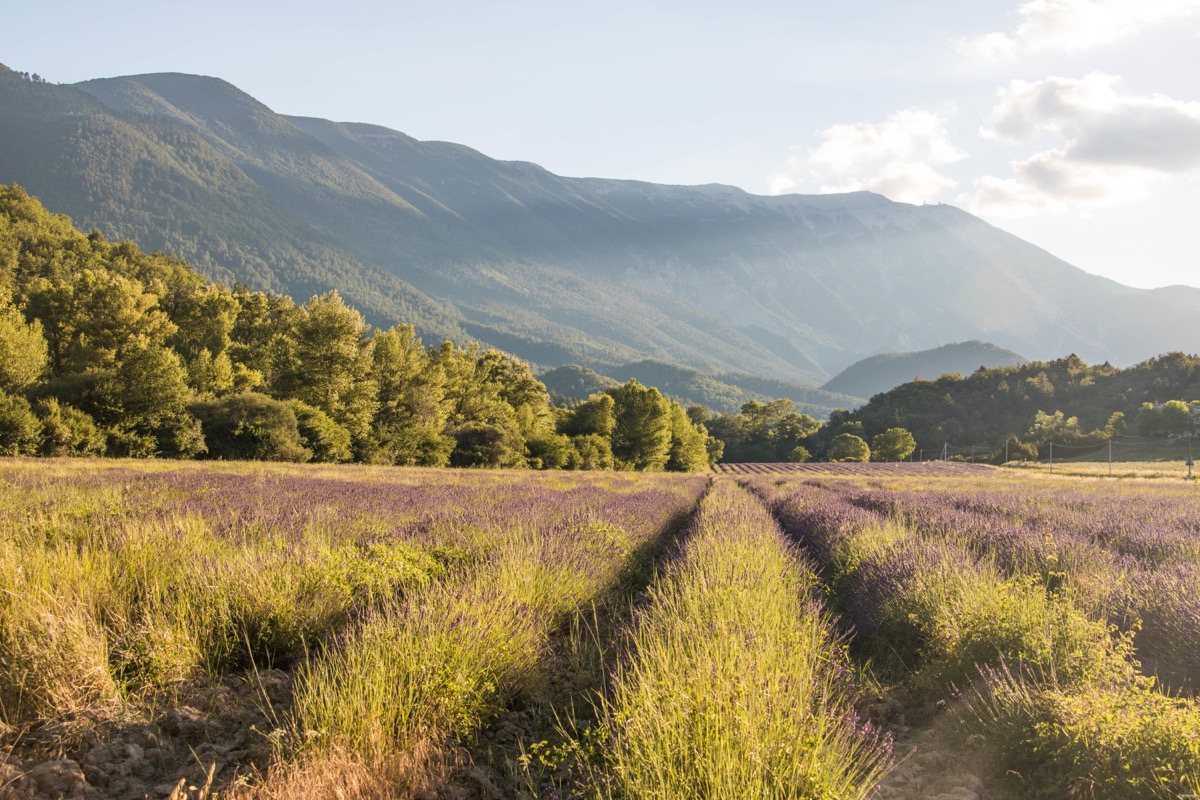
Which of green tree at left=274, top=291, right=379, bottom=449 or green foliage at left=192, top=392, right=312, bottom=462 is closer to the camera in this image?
green foliage at left=192, top=392, right=312, bottom=462

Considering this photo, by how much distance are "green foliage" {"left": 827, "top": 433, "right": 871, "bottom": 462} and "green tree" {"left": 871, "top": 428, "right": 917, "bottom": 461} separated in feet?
12.7

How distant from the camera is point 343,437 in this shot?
3572cm

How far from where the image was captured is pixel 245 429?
101ft

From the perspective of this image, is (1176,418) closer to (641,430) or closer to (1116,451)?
(1116,451)

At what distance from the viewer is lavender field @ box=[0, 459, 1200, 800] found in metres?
2.70

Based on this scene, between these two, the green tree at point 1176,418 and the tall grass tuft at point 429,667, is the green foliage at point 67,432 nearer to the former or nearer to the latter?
the tall grass tuft at point 429,667

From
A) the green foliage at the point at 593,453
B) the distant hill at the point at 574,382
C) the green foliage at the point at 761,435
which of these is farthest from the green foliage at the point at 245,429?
the distant hill at the point at 574,382

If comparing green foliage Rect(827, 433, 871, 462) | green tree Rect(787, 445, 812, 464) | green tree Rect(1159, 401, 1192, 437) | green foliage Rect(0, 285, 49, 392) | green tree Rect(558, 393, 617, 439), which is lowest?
green tree Rect(787, 445, 812, 464)

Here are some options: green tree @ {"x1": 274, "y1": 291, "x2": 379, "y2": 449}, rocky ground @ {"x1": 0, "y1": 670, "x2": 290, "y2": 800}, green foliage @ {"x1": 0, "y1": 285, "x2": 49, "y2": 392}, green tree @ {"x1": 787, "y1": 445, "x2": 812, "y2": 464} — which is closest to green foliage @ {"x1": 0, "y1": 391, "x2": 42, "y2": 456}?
green foliage @ {"x1": 0, "y1": 285, "x2": 49, "y2": 392}

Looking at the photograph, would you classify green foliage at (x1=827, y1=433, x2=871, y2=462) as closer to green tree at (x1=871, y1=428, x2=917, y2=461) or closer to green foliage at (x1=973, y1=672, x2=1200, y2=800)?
green tree at (x1=871, y1=428, x2=917, y2=461)

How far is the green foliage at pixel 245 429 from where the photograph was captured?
30.6 meters

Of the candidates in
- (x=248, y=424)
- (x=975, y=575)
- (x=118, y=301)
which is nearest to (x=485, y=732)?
(x=975, y=575)

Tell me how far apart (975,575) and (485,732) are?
419cm

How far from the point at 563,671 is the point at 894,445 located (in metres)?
106
